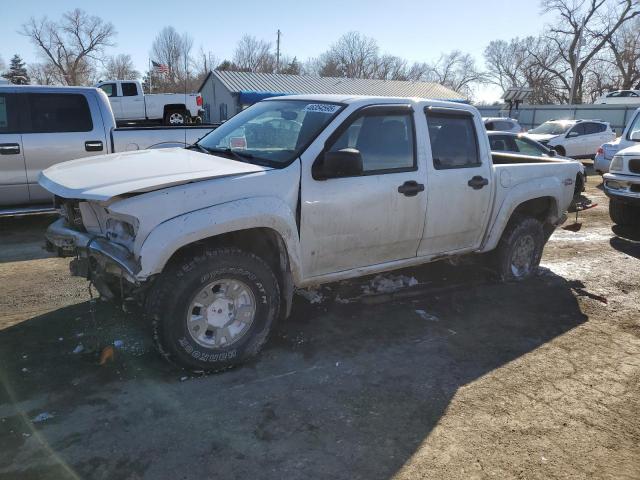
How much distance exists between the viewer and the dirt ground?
2.71 metres

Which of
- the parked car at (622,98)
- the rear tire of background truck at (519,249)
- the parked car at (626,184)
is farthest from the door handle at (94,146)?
the parked car at (622,98)

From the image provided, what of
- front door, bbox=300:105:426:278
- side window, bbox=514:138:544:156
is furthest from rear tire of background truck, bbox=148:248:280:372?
side window, bbox=514:138:544:156

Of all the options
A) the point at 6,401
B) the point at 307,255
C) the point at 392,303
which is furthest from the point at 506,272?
the point at 6,401

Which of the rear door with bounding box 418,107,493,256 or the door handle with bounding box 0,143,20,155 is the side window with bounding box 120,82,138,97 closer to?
the door handle with bounding box 0,143,20,155

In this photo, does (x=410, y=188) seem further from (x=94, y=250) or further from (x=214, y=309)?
(x=94, y=250)

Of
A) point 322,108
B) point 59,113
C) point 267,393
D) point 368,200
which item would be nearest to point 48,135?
point 59,113

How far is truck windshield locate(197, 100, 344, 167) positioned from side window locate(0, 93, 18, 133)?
3929 mm

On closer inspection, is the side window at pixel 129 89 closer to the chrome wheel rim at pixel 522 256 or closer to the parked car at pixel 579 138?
the parked car at pixel 579 138

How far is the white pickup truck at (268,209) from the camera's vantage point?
3291 millimetres

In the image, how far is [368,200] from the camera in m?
4.03

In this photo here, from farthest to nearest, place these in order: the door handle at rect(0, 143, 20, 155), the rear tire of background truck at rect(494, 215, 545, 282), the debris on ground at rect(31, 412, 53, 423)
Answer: the door handle at rect(0, 143, 20, 155), the rear tire of background truck at rect(494, 215, 545, 282), the debris on ground at rect(31, 412, 53, 423)

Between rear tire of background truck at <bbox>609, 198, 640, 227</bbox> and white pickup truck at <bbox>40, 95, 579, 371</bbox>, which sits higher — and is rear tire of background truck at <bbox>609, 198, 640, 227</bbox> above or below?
below

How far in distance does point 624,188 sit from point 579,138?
1244 centimetres

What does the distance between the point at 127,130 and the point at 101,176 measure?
14.0 ft
